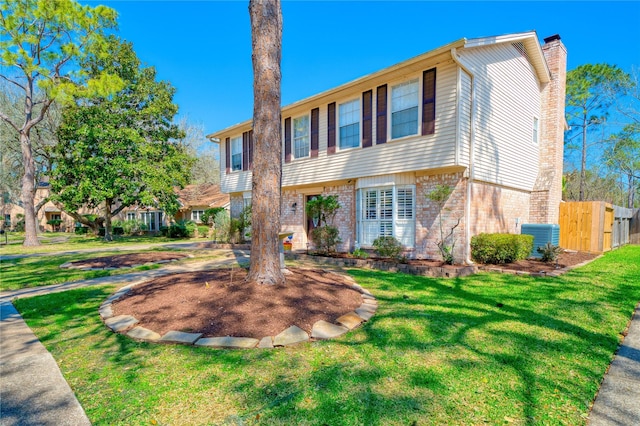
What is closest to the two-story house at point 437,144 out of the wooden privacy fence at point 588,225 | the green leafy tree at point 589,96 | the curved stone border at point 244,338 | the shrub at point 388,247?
the wooden privacy fence at point 588,225

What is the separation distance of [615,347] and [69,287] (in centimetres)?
845

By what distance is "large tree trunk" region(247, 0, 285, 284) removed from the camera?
15.3ft

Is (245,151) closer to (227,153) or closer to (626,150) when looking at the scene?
(227,153)

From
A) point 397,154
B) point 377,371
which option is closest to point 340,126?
point 397,154

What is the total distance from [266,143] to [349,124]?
20.5 ft

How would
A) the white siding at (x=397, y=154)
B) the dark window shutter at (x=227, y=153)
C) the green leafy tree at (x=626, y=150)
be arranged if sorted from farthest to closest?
the green leafy tree at (x=626, y=150) < the dark window shutter at (x=227, y=153) < the white siding at (x=397, y=154)

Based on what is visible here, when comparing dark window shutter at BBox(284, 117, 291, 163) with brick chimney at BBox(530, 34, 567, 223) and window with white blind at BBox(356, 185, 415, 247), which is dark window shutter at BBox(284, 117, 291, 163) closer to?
window with white blind at BBox(356, 185, 415, 247)

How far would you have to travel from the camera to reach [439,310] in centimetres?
439

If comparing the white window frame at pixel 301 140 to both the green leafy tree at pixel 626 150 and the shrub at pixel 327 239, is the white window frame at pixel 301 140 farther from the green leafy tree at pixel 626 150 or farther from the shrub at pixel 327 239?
the green leafy tree at pixel 626 150

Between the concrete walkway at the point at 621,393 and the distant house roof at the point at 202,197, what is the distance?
21826 mm

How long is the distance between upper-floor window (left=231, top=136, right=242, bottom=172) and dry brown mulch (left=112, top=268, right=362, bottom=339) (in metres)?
10.6

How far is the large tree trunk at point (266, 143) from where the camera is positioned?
4656 mm

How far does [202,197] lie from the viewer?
86.8 ft

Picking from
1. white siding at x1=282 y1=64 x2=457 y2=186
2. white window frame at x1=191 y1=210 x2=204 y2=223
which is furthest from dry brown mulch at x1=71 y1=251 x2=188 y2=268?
white window frame at x1=191 y1=210 x2=204 y2=223
